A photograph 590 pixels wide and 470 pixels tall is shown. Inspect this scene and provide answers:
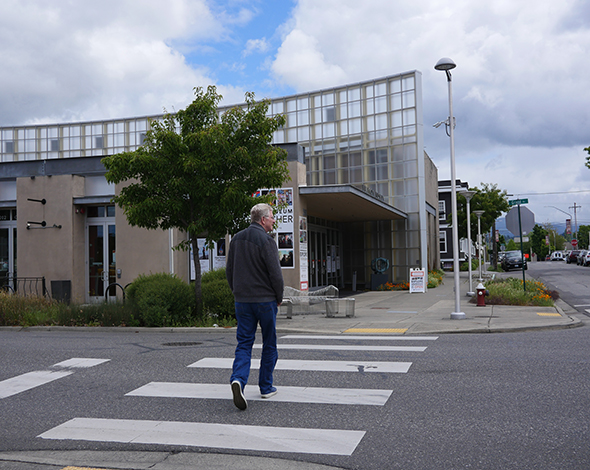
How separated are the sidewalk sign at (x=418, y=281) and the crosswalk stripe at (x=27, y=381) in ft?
62.9

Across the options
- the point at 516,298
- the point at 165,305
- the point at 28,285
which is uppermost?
the point at 28,285

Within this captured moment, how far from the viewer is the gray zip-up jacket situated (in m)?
5.64

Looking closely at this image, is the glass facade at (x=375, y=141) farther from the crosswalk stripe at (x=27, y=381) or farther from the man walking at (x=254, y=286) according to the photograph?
the man walking at (x=254, y=286)

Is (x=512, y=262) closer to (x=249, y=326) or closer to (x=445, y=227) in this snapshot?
(x=445, y=227)

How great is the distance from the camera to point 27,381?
7.11 metres

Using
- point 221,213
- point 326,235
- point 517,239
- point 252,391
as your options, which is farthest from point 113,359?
point 326,235

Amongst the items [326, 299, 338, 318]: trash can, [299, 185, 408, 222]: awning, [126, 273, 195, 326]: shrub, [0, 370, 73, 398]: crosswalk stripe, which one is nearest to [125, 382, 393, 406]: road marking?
[0, 370, 73, 398]: crosswalk stripe

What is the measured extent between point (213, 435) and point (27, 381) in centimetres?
351

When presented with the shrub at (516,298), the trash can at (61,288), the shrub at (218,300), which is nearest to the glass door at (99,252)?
the trash can at (61,288)

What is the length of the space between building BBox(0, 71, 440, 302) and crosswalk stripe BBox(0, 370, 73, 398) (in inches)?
307

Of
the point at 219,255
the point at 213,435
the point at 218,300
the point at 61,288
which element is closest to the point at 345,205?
the point at 219,255

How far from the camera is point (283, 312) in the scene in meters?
15.0

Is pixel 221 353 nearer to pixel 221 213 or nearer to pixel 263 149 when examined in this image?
pixel 221 213

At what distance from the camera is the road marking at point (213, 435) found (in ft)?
14.7
